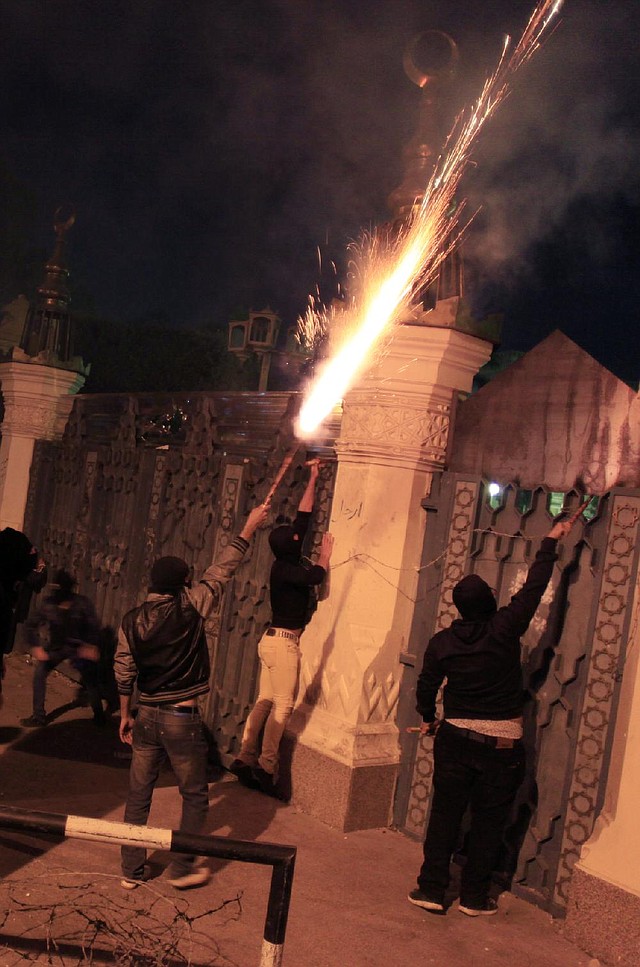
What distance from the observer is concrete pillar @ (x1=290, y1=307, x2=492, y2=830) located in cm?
625

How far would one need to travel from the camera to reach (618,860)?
4691 mm

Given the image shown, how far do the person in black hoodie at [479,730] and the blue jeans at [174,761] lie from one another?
1294 millimetres

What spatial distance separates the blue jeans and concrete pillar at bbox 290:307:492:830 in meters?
1.40

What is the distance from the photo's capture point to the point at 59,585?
862 centimetres

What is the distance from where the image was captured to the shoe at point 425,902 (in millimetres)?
5043

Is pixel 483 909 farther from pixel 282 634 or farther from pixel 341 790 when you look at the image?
pixel 282 634

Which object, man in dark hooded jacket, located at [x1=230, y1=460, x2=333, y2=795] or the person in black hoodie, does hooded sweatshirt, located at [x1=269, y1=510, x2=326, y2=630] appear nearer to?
man in dark hooded jacket, located at [x1=230, y1=460, x2=333, y2=795]

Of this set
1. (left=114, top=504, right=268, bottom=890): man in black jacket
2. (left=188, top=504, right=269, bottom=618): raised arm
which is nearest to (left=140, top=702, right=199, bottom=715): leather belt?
(left=114, top=504, right=268, bottom=890): man in black jacket

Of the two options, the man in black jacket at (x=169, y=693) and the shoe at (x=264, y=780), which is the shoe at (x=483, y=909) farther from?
the shoe at (x=264, y=780)

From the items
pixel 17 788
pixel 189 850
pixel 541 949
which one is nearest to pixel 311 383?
pixel 17 788

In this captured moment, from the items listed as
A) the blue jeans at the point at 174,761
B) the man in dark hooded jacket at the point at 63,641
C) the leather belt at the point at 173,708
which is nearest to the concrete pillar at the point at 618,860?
the blue jeans at the point at 174,761

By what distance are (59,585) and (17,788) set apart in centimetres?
236

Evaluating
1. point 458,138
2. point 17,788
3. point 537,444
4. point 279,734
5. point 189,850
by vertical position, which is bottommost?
point 17,788

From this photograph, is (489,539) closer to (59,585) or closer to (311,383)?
(311,383)
